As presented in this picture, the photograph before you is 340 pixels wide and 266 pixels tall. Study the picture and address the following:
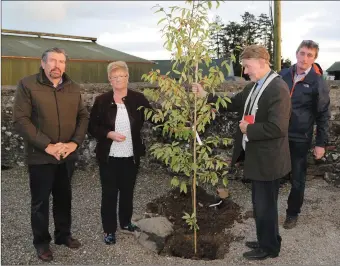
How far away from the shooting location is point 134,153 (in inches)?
169

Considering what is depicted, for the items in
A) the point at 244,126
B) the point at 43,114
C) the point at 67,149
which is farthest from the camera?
the point at 67,149

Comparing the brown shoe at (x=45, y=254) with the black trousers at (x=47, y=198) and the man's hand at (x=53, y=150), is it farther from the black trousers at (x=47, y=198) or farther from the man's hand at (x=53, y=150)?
the man's hand at (x=53, y=150)

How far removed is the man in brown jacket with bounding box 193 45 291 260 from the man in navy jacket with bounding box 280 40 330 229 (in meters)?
0.79

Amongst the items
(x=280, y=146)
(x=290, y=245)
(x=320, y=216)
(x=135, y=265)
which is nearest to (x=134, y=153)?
(x=135, y=265)

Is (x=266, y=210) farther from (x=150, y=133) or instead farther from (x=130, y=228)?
(x=150, y=133)

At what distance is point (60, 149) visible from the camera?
3.80 meters

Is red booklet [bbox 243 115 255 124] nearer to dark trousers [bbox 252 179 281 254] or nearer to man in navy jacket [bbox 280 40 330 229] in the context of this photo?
dark trousers [bbox 252 179 281 254]

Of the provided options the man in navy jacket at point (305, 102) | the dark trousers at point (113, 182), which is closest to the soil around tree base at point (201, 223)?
the dark trousers at point (113, 182)

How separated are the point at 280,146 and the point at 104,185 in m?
1.88

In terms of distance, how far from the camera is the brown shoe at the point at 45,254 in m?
3.89

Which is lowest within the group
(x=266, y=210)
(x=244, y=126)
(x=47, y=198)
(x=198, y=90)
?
(x=266, y=210)

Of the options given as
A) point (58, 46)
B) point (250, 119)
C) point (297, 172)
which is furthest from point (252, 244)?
point (58, 46)

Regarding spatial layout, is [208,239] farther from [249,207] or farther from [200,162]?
[249,207]

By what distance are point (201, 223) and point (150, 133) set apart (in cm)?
254
